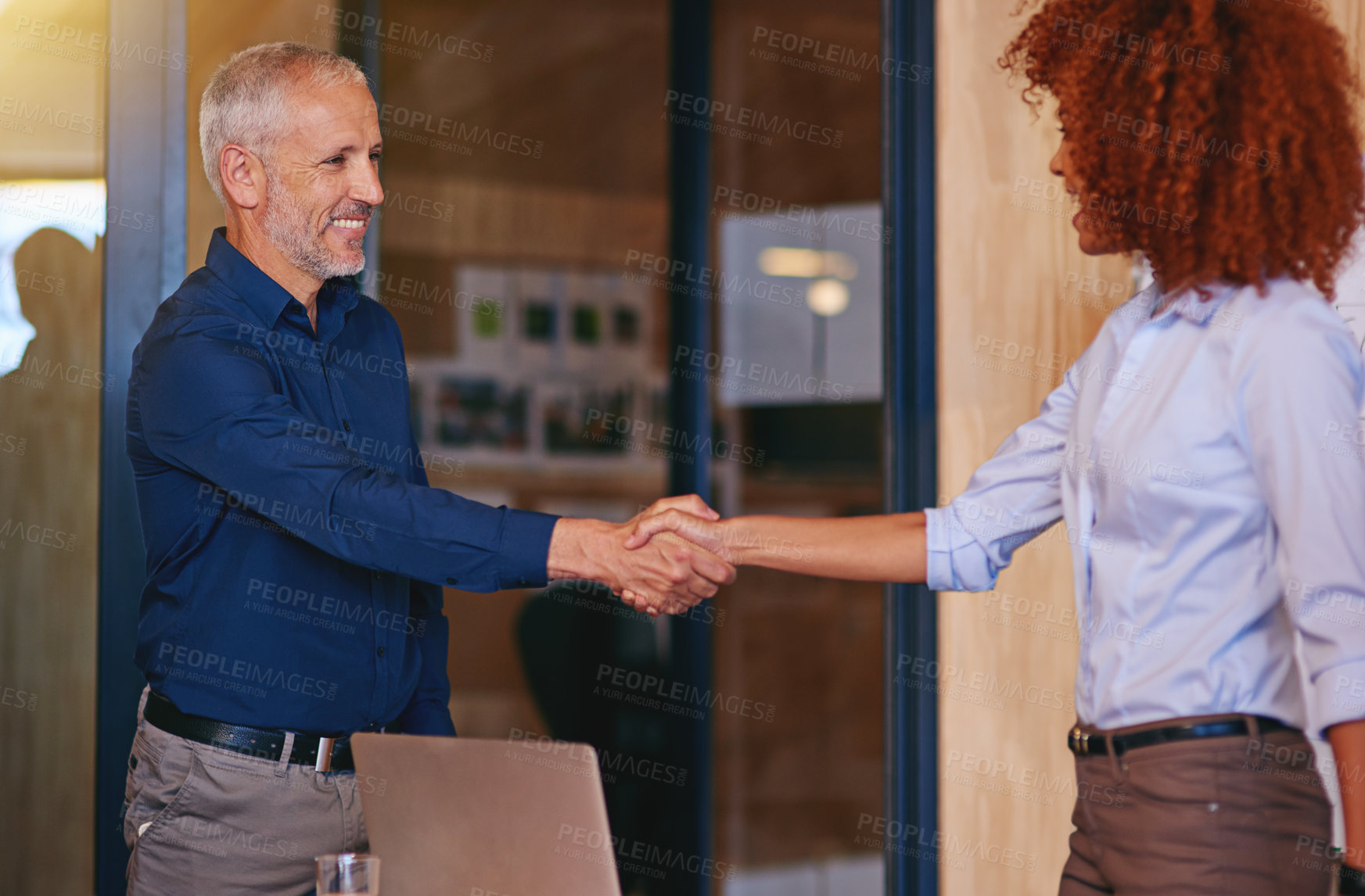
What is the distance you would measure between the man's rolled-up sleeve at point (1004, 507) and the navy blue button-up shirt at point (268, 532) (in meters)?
0.54

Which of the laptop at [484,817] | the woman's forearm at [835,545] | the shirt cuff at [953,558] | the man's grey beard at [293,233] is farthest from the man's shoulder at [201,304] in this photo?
the shirt cuff at [953,558]

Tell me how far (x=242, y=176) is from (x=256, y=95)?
0.38 feet

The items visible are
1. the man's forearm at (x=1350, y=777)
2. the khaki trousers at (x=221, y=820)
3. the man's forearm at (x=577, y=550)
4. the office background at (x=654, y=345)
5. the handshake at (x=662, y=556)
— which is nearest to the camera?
the man's forearm at (x=1350, y=777)

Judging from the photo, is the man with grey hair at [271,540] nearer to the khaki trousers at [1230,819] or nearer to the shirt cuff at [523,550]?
the shirt cuff at [523,550]

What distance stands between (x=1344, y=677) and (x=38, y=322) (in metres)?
2.01

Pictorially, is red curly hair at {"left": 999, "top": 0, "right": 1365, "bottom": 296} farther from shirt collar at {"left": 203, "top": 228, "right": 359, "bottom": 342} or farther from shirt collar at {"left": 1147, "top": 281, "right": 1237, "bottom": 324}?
shirt collar at {"left": 203, "top": 228, "right": 359, "bottom": 342}

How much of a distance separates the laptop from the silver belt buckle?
0.41 meters

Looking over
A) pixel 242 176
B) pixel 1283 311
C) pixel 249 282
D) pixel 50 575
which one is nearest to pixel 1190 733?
pixel 1283 311

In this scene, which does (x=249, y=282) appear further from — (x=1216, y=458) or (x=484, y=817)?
(x=1216, y=458)

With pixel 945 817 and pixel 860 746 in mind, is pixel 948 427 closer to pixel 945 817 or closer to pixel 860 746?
pixel 945 817

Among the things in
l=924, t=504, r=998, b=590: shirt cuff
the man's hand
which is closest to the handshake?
the man's hand

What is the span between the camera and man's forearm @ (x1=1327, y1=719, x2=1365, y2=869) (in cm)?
104

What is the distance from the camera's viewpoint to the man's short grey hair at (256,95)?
172 centimetres

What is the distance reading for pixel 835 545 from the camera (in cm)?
176
